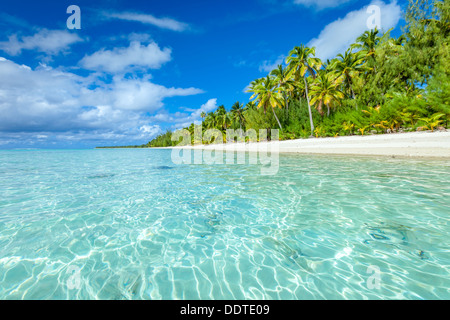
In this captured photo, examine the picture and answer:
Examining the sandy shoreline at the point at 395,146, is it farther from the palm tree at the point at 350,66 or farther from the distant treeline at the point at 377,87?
the palm tree at the point at 350,66

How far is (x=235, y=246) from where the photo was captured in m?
3.22

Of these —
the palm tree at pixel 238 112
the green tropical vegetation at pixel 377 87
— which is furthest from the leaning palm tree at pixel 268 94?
the palm tree at pixel 238 112

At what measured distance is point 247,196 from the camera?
19.2 ft

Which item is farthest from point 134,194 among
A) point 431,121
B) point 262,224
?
point 431,121

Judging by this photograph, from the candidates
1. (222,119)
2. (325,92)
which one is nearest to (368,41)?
(325,92)

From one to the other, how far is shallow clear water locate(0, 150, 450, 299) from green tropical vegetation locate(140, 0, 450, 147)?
13.5 m

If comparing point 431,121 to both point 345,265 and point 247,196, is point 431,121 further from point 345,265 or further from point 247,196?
point 345,265

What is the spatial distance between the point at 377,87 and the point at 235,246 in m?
31.3

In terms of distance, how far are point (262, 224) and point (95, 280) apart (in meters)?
2.87

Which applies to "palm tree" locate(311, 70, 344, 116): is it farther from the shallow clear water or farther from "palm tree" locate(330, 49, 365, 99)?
the shallow clear water

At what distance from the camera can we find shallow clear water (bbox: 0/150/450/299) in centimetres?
234

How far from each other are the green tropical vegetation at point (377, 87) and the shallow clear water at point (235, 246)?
13549mm

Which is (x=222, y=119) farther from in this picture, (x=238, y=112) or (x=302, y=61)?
(x=302, y=61)

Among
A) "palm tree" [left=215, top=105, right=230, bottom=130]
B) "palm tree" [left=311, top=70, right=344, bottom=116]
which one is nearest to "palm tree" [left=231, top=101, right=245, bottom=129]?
"palm tree" [left=215, top=105, right=230, bottom=130]
